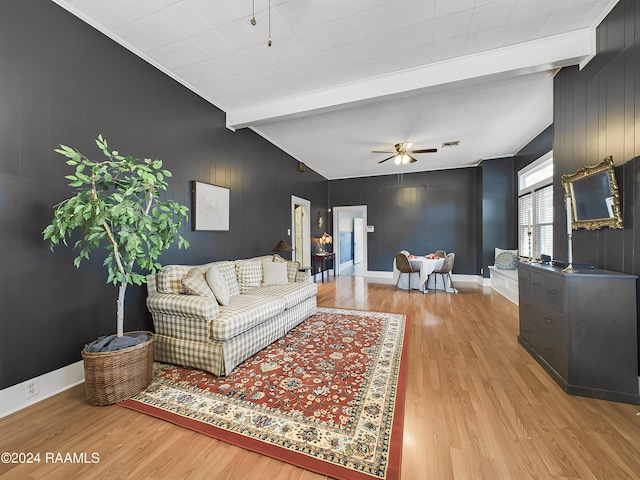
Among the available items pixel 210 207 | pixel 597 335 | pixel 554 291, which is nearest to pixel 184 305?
pixel 210 207

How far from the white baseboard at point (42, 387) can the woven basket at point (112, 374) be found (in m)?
0.40

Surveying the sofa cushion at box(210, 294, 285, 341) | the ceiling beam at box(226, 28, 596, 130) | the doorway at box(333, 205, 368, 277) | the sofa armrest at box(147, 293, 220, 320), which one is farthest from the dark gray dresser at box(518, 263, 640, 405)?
the doorway at box(333, 205, 368, 277)

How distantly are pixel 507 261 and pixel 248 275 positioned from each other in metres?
5.50

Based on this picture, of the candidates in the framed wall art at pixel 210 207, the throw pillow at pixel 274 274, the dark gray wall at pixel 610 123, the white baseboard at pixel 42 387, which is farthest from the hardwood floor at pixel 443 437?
the throw pillow at pixel 274 274

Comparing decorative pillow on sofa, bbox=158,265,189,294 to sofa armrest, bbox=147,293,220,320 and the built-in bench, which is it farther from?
the built-in bench

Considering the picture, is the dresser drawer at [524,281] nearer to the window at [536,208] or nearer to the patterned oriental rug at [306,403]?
the patterned oriental rug at [306,403]

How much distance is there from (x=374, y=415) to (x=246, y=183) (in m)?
3.68

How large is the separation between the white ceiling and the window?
3.31 feet

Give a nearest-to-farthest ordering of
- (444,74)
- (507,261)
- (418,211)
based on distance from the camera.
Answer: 1. (444,74)
2. (507,261)
3. (418,211)

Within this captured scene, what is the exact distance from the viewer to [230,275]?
324cm

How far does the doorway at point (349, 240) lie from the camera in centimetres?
819

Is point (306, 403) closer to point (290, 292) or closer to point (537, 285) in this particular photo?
point (290, 292)

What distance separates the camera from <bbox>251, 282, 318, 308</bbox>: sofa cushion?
3193mm

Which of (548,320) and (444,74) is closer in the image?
(548,320)
